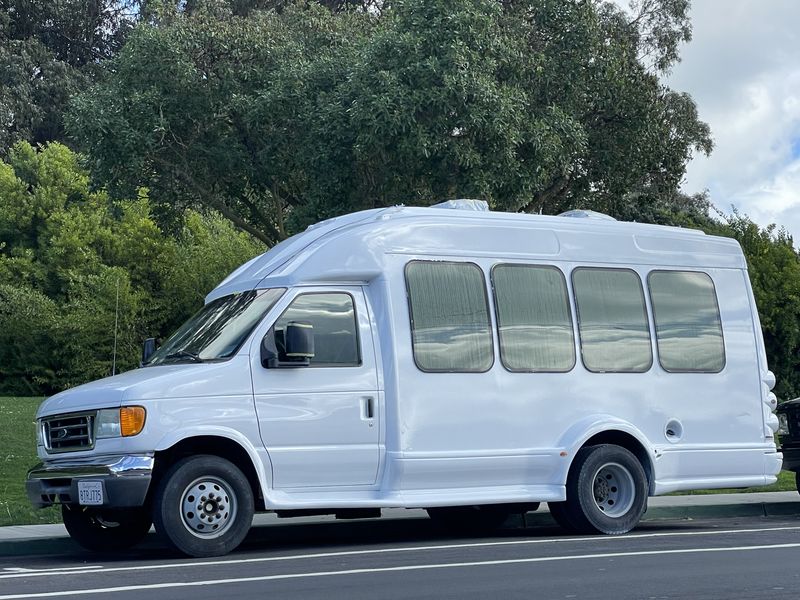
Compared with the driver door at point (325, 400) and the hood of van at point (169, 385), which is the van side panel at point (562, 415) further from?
the hood of van at point (169, 385)

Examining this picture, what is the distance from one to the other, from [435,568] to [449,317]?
9.60 feet

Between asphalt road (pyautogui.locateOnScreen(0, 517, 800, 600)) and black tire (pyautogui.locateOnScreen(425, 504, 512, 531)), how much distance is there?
1.09 feet

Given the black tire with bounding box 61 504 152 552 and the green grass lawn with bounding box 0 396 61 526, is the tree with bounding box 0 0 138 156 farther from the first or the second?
the black tire with bounding box 61 504 152 552

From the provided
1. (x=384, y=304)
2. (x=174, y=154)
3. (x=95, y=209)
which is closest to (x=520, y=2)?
(x=174, y=154)

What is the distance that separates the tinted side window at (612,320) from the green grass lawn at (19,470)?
5.07 metres

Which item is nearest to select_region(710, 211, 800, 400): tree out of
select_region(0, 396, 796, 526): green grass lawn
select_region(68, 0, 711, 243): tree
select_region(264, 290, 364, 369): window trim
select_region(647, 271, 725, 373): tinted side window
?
select_region(68, 0, 711, 243): tree

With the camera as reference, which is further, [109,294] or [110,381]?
[109,294]

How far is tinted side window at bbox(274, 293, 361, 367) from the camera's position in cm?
1130

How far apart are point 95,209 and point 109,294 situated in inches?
180

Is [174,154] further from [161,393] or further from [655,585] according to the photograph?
[655,585]

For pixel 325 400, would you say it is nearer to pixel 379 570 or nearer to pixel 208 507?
pixel 208 507

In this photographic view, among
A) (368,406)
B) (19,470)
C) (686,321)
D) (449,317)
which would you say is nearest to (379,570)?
(368,406)

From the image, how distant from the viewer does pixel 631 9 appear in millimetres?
39906

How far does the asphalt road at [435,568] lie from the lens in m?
8.38
